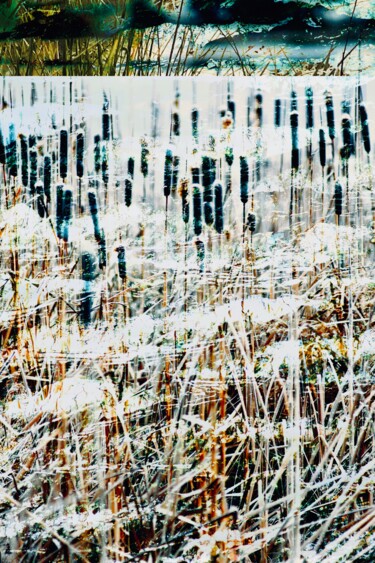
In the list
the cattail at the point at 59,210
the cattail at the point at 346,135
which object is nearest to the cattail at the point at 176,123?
the cattail at the point at 59,210

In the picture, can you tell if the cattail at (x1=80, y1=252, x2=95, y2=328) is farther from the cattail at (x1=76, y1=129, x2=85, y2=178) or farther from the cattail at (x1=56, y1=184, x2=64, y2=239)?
the cattail at (x1=76, y1=129, x2=85, y2=178)

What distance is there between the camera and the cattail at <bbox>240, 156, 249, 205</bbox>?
4.59ft

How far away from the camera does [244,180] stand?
140 cm

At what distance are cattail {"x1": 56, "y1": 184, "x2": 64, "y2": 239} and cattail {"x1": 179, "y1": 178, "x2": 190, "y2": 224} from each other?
12.3 inches

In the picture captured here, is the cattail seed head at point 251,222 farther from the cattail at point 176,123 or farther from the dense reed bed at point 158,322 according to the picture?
the cattail at point 176,123

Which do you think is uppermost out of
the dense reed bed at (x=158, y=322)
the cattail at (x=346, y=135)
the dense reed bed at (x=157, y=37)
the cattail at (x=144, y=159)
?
the dense reed bed at (x=157, y=37)

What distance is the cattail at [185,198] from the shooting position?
4.59 ft

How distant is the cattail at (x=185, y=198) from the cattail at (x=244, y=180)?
145 millimetres

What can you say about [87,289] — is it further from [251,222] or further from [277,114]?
[277,114]

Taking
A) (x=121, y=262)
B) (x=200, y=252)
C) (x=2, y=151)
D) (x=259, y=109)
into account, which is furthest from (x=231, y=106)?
(x=2, y=151)

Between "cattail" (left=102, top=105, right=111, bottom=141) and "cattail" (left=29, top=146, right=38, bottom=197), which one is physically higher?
"cattail" (left=102, top=105, right=111, bottom=141)

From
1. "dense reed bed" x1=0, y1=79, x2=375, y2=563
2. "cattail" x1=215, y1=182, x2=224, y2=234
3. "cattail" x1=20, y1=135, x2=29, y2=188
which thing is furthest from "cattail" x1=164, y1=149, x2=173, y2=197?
"cattail" x1=20, y1=135, x2=29, y2=188

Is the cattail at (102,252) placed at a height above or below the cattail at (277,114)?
below

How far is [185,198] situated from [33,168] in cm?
41
